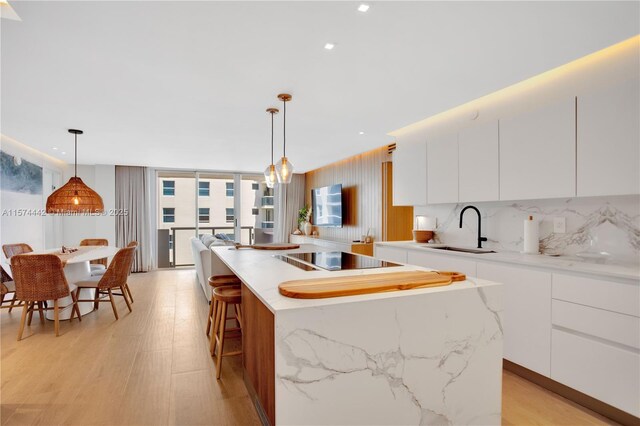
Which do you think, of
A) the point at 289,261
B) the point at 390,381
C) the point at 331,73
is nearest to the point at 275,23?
the point at 331,73

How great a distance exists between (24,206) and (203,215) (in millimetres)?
3294

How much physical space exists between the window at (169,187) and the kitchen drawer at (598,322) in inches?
301

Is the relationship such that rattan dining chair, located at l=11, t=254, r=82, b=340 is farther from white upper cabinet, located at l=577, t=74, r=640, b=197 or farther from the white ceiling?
white upper cabinet, located at l=577, t=74, r=640, b=197

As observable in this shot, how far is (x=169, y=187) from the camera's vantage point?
7.96 metres

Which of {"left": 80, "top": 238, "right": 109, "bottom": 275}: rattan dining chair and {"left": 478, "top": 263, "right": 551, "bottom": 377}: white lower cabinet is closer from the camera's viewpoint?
{"left": 478, "top": 263, "right": 551, "bottom": 377}: white lower cabinet

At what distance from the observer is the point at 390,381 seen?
4.95 ft

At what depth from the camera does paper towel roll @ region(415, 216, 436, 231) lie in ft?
13.3

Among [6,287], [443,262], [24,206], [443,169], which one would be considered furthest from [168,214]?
[443,262]

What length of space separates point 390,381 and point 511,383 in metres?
1.46

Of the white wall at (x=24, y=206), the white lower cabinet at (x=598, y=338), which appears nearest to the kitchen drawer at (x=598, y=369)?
the white lower cabinet at (x=598, y=338)

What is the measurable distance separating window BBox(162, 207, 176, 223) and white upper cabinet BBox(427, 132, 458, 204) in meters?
6.28

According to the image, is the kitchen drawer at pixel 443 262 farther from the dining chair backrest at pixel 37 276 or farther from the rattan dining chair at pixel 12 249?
the rattan dining chair at pixel 12 249

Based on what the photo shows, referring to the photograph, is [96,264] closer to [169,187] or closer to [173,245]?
[173,245]

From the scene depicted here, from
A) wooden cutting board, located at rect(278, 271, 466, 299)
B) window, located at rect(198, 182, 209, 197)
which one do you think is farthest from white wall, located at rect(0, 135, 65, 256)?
wooden cutting board, located at rect(278, 271, 466, 299)
